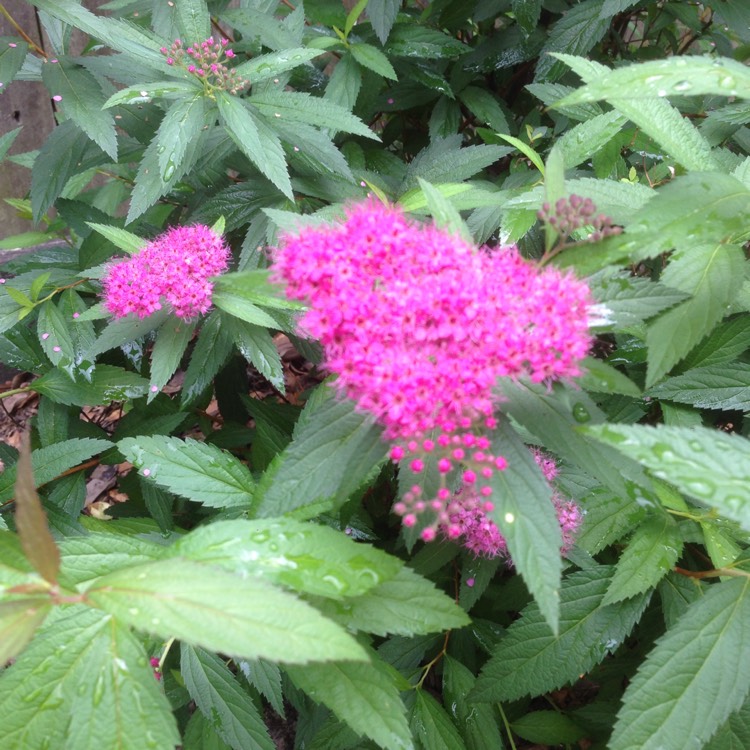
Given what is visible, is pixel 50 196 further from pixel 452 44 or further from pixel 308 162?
pixel 452 44

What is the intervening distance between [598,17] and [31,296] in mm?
2223

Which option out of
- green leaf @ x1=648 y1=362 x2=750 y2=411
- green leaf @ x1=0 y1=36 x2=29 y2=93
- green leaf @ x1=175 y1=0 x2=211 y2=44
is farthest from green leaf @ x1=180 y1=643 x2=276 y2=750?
green leaf @ x1=0 y1=36 x2=29 y2=93

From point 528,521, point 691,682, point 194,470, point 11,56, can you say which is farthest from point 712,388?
point 11,56

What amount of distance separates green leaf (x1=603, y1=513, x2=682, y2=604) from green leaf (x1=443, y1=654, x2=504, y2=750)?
1.61 feet

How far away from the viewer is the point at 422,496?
118cm

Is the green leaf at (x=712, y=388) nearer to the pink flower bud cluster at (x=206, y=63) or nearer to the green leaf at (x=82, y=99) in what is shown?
the pink flower bud cluster at (x=206, y=63)

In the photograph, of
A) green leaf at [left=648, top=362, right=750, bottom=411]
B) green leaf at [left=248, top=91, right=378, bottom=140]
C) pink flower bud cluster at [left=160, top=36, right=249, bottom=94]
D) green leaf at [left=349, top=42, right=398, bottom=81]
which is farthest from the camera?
green leaf at [left=349, top=42, right=398, bottom=81]

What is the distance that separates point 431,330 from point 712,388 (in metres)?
1.11

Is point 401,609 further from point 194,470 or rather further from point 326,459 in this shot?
point 194,470

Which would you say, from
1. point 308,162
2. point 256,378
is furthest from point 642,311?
point 256,378

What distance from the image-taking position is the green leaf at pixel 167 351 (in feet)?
6.00

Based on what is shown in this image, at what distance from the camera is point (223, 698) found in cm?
153

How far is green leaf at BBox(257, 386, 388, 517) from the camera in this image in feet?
3.54

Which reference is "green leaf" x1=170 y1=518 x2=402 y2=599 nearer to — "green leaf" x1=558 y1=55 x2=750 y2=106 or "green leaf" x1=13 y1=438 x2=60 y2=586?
"green leaf" x1=13 y1=438 x2=60 y2=586
